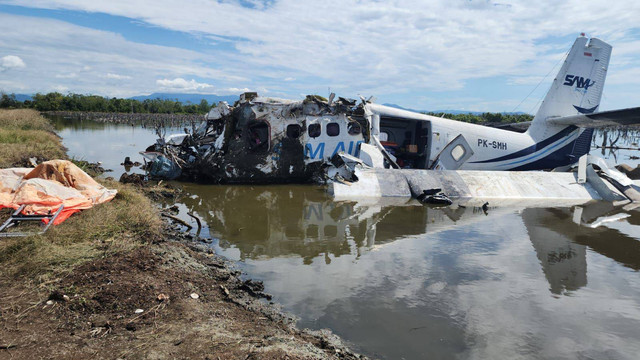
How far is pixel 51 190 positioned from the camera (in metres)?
6.57

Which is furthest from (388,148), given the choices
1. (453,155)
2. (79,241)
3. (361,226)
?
(79,241)

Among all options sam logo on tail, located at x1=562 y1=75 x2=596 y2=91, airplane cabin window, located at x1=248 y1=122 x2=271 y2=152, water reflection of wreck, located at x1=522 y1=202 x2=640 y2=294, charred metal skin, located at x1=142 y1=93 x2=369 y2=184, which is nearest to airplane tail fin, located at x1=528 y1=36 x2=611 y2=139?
sam logo on tail, located at x1=562 y1=75 x2=596 y2=91

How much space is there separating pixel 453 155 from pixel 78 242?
1201cm

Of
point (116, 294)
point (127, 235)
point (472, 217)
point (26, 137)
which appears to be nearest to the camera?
point (116, 294)

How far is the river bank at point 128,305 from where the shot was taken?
3223 millimetres

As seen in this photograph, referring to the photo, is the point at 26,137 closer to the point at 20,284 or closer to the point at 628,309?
the point at 20,284

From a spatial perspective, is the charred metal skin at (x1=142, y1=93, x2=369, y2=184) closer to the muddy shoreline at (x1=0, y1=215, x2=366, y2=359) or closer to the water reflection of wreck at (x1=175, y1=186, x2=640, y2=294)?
the water reflection of wreck at (x1=175, y1=186, x2=640, y2=294)

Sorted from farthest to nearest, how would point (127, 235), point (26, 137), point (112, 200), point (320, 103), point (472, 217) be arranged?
point (26, 137)
point (320, 103)
point (472, 217)
point (112, 200)
point (127, 235)

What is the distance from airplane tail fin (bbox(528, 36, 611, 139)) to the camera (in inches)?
586

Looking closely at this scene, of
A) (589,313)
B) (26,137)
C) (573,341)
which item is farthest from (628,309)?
(26,137)

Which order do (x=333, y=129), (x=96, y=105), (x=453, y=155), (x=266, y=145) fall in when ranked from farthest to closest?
1. (x=96, y=105)
2. (x=453, y=155)
3. (x=333, y=129)
4. (x=266, y=145)

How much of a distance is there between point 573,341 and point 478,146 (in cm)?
1132

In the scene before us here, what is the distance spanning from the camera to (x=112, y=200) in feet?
24.5

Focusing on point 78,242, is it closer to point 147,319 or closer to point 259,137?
point 147,319
